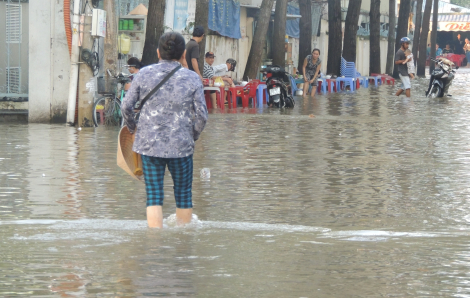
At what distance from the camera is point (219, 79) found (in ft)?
70.2

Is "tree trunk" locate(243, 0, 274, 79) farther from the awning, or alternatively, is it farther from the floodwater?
the awning

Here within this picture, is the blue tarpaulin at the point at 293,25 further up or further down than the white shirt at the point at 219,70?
further up

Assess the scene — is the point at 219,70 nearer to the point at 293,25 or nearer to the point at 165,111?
the point at 165,111

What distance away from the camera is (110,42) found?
17.1m

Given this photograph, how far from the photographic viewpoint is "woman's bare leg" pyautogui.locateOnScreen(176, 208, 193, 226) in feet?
21.8

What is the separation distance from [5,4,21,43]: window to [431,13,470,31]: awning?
60.6 metres

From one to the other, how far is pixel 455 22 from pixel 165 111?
7100 cm

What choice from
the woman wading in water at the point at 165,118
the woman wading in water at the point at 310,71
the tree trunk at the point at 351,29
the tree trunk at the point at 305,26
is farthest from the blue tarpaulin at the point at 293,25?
the woman wading in water at the point at 165,118

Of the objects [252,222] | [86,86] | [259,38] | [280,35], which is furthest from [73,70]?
[280,35]

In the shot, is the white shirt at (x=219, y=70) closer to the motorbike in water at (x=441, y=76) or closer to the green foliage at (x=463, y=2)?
the motorbike in water at (x=441, y=76)

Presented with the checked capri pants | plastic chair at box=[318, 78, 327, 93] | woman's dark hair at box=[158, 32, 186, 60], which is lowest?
plastic chair at box=[318, 78, 327, 93]

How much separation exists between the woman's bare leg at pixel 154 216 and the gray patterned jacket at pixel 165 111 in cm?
41

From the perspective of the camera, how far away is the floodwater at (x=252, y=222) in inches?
200

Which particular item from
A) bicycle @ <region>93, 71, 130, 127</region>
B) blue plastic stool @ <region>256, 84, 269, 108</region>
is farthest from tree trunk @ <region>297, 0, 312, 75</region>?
bicycle @ <region>93, 71, 130, 127</region>
